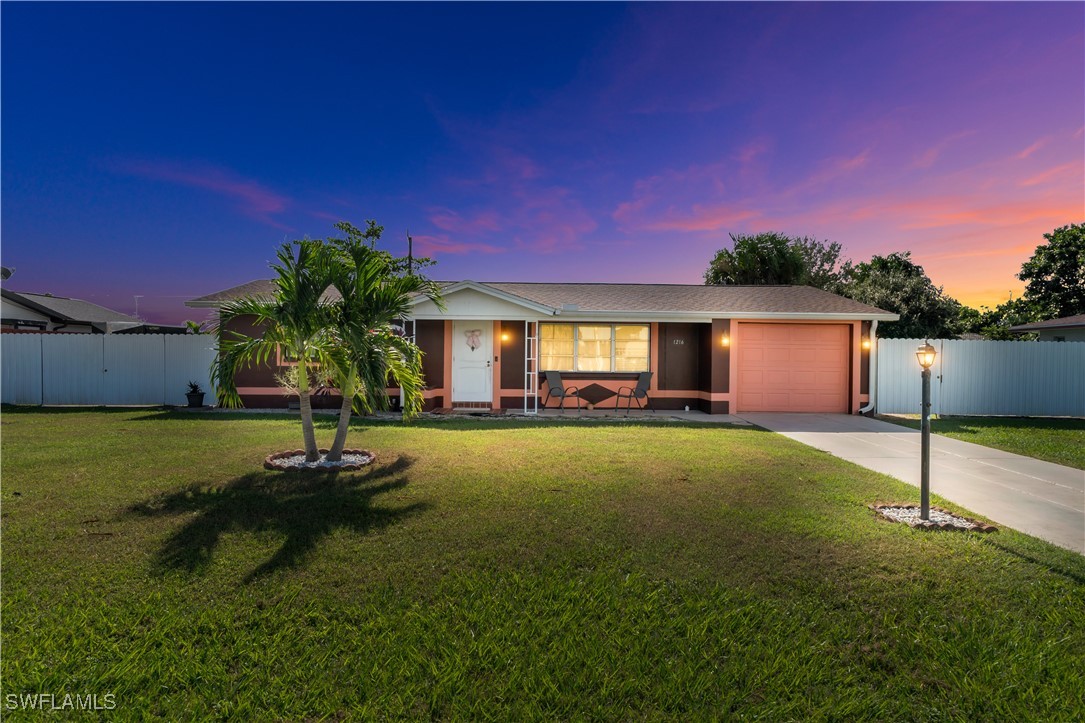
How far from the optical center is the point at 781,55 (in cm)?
1073

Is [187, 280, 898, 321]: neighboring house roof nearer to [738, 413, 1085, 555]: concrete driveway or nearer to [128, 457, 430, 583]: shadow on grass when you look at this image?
[738, 413, 1085, 555]: concrete driveway

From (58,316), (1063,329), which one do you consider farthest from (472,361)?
(58,316)

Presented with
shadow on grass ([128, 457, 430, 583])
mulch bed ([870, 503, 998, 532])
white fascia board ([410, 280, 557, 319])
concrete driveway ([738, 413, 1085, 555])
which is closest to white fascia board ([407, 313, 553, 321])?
white fascia board ([410, 280, 557, 319])

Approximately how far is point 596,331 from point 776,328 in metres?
4.76

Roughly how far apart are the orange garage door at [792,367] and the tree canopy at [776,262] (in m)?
23.4

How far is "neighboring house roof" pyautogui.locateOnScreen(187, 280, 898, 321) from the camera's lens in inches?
480

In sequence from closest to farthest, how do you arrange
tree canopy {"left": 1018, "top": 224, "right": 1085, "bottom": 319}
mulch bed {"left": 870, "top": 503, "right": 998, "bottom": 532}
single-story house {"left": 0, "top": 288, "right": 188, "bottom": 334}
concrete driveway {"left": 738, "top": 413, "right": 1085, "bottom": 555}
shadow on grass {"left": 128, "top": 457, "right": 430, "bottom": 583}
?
shadow on grass {"left": 128, "top": 457, "right": 430, "bottom": 583}
mulch bed {"left": 870, "top": 503, "right": 998, "bottom": 532}
concrete driveway {"left": 738, "top": 413, "right": 1085, "bottom": 555}
single-story house {"left": 0, "top": 288, "right": 188, "bottom": 334}
tree canopy {"left": 1018, "top": 224, "right": 1085, "bottom": 319}

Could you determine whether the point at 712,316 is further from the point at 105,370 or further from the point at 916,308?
the point at 105,370

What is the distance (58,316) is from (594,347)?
90.3ft

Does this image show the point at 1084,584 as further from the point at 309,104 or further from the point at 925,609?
the point at 309,104

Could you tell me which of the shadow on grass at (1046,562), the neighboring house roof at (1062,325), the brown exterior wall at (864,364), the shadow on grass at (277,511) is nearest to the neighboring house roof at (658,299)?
the brown exterior wall at (864,364)

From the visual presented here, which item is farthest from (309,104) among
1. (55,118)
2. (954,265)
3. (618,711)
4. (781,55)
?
(954,265)

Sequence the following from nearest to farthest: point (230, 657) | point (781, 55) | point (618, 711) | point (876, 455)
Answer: point (618, 711), point (230, 657), point (876, 455), point (781, 55)
